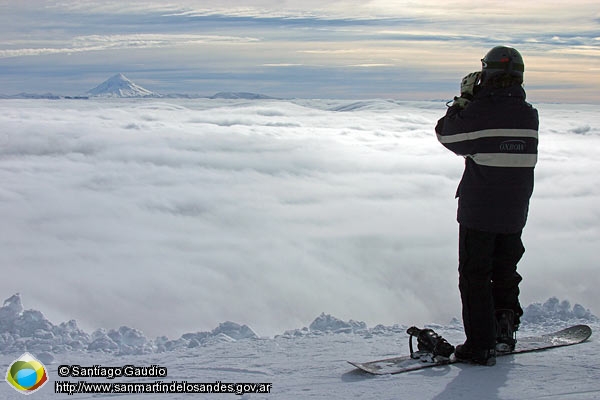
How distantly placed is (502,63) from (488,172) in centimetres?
62

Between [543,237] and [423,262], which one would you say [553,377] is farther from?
[543,237]

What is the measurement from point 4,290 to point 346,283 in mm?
Result: 10014

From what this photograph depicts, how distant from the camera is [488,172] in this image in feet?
11.1

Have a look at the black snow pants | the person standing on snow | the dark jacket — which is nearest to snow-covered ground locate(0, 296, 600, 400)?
the black snow pants

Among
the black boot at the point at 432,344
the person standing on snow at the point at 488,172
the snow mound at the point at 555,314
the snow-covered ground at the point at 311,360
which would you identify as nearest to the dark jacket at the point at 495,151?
the person standing on snow at the point at 488,172

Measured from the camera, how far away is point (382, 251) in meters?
24.7

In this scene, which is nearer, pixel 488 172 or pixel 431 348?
pixel 488 172

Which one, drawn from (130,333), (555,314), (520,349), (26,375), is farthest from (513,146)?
(130,333)

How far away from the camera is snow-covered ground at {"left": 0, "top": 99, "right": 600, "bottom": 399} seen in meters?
3.75

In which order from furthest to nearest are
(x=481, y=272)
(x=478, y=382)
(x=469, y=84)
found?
1. (x=481, y=272)
2. (x=469, y=84)
3. (x=478, y=382)

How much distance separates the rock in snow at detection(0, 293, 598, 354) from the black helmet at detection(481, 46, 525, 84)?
7.05 feet

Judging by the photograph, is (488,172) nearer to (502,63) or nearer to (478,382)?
(502,63)

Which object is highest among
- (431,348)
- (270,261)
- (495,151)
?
(495,151)

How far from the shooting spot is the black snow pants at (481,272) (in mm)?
3523
